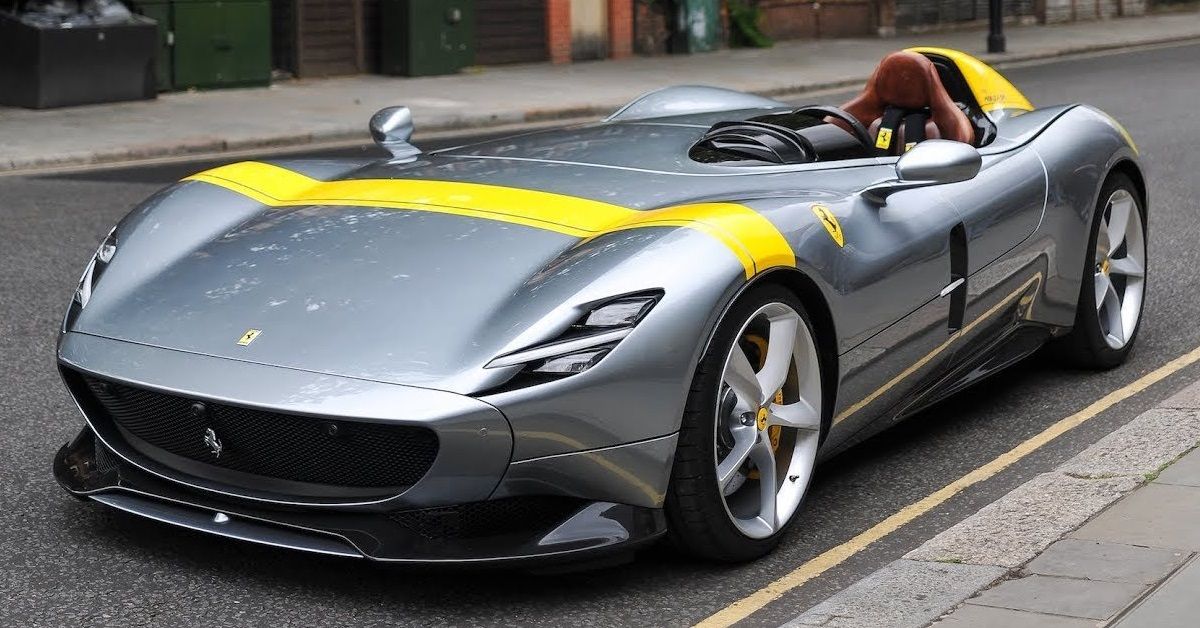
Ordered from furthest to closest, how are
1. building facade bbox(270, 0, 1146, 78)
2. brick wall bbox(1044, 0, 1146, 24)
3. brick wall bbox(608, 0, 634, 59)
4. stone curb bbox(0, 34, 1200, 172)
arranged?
brick wall bbox(1044, 0, 1146, 24) → brick wall bbox(608, 0, 634, 59) → building facade bbox(270, 0, 1146, 78) → stone curb bbox(0, 34, 1200, 172)

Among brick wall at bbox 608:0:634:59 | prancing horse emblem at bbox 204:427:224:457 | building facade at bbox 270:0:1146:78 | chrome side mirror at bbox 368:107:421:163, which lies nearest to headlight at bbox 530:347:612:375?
prancing horse emblem at bbox 204:427:224:457

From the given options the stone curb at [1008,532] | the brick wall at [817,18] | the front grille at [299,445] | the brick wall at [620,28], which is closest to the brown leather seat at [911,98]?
the stone curb at [1008,532]

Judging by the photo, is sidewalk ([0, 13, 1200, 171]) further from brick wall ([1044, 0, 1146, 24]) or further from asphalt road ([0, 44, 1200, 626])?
asphalt road ([0, 44, 1200, 626])

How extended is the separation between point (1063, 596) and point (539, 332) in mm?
1290

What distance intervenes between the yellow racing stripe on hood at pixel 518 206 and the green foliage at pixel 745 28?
63.6 feet

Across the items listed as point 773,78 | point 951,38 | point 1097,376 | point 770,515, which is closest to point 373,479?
point 770,515

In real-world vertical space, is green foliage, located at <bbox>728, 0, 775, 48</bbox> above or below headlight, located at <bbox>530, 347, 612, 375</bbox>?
above

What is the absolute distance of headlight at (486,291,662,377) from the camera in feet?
12.3

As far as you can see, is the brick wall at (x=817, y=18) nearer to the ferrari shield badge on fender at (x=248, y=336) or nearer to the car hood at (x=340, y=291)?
the car hood at (x=340, y=291)

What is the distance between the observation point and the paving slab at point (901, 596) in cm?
367

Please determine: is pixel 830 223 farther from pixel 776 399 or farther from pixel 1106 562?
pixel 1106 562

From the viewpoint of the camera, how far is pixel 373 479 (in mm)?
3785

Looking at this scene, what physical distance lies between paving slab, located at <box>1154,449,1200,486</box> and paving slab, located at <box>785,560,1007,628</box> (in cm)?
85

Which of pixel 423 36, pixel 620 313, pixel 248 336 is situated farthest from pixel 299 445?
pixel 423 36
